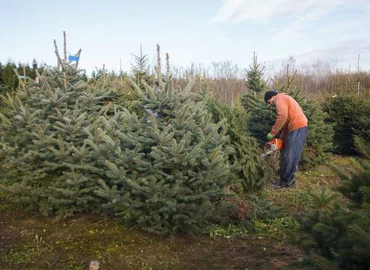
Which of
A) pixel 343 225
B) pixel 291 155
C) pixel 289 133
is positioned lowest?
pixel 291 155

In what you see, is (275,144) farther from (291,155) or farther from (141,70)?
(141,70)

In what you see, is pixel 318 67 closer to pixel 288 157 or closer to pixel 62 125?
pixel 288 157

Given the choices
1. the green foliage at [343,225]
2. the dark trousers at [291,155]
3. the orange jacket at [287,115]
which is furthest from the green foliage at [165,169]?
the dark trousers at [291,155]

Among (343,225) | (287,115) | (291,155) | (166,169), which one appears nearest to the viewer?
(343,225)

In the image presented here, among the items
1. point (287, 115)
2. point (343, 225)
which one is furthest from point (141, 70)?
point (343, 225)

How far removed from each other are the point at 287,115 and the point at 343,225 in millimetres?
5213

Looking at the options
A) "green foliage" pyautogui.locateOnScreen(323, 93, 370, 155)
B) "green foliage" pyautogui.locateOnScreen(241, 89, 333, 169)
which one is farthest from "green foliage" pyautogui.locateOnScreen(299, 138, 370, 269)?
"green foliage" pyautogui.locateOnScreen(323, 93, 370, 155)

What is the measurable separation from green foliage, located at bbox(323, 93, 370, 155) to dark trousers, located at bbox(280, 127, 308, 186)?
422 cm

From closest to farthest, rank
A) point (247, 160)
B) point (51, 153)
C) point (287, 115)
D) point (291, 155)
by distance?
point (51, 153) < point (247, 160) < point (287, 115) < point (291, 155)

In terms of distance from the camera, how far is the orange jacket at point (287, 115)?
7316 mm

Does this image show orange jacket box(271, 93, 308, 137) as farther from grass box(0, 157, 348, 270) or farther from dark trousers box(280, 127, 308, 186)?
grass box(0, 157, 348, 270)

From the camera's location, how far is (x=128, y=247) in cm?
421

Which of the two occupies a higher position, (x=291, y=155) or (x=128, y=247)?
(x=291, y=155)

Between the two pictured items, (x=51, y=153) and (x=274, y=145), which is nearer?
(x=51, y=153)
